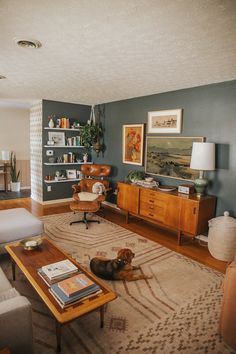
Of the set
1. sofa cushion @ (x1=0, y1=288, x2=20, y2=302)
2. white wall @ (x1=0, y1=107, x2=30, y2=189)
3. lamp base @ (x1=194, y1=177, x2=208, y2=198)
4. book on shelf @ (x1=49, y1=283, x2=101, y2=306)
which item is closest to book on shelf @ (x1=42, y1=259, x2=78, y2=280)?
book on shelf @ (x1=49, y1=283, x2=101, y2=306)

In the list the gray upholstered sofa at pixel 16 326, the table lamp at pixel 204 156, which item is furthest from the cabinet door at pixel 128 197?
the gray upholstered sofa at pixel 16 326

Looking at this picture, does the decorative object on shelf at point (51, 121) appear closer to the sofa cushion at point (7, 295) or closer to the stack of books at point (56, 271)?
the stack of books at point (56, 271)

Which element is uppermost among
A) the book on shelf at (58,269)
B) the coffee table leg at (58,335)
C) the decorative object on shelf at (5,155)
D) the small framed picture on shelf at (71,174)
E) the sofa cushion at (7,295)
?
the decorative object on shelf at (5,155)

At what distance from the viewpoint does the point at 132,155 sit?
4.88 m

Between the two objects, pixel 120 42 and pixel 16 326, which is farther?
pixel 120 42

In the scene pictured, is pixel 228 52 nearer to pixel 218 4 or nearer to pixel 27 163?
pixel 218 4

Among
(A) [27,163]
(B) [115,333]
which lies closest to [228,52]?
(B) [115,333]

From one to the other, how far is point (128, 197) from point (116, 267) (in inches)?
78.4

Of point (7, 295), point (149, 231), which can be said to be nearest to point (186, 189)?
point (149, 231)

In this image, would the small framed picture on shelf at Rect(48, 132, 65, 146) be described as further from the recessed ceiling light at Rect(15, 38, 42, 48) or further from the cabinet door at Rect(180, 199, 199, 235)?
the cabinet door at Rect(180, 199, 199, 235)

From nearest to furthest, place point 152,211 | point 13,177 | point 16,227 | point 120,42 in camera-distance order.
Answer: point 120,42
point 16,227
point 152,211
point 13,177

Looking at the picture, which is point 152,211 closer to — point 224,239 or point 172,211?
point 172,211

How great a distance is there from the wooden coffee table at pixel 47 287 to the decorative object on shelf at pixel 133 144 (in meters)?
2.74

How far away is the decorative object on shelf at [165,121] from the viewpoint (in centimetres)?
395
